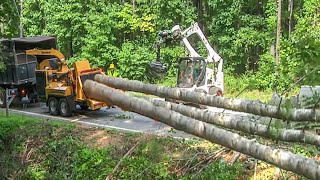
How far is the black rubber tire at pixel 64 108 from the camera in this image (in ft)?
51.1

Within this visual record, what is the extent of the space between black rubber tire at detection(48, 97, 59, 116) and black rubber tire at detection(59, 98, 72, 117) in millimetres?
227

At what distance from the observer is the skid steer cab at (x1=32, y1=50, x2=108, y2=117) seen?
49.0 feet

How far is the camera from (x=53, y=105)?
1616cm

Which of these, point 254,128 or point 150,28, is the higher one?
point 150,28

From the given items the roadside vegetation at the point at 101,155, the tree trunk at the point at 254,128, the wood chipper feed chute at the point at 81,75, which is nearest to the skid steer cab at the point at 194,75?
the wood chipper feed chute at the point at 81,75

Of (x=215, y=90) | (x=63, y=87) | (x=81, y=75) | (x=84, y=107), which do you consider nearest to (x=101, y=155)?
(x=81, y=75)

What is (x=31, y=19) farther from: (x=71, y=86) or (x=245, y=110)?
(x=245, y=110)

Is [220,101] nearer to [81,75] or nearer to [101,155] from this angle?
[101,155]

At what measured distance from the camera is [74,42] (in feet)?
94.8

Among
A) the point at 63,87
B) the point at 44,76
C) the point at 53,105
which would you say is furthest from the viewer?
the point at 44,76

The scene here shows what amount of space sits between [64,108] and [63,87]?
714 mm

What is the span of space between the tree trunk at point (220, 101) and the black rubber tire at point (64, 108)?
10744 millimetres

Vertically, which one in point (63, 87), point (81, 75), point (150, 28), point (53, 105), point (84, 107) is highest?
point (150, 28)

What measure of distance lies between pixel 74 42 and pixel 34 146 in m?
17.8
